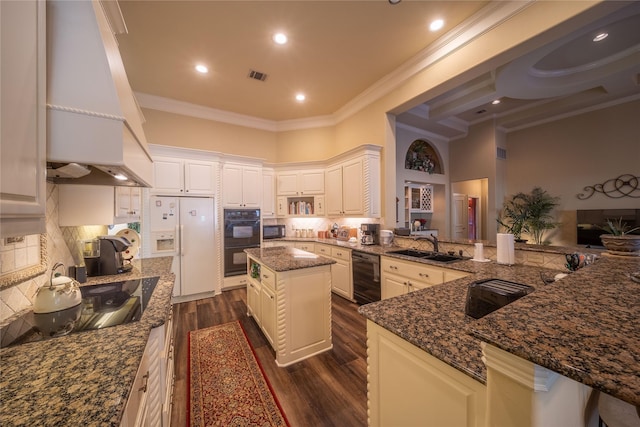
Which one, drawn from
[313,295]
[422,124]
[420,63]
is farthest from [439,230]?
[313,295]

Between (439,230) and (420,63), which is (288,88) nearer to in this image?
(420,63)

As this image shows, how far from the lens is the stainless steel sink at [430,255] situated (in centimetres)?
279

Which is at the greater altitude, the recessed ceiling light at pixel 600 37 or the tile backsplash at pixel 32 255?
the recessed ceiling light at pixel 600 37

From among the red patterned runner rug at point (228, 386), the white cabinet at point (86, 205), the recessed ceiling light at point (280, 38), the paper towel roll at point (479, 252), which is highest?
the recessed ceiling light at point (280, 38)

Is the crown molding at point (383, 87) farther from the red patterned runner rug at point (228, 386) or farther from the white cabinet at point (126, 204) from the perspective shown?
the red patterned runner rug at point (228, 386)

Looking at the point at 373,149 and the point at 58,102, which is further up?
the point at 373,149

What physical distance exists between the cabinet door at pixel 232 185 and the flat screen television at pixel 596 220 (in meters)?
6.71

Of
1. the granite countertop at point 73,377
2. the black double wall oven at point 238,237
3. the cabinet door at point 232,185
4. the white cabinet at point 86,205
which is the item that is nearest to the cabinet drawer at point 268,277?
the granite countertop at point 73,377

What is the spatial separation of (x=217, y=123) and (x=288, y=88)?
1.74 m

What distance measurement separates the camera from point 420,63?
307 centimetres

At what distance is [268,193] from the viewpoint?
4891mm

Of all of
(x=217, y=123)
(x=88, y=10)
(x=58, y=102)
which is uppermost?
(x=217, y=123)

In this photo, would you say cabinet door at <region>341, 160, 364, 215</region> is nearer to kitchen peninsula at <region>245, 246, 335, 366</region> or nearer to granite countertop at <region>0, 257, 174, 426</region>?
kitchen peninsula at <region>245, 246, 335, 366</region>

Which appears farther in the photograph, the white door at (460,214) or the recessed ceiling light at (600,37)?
the white door at (460,214)
